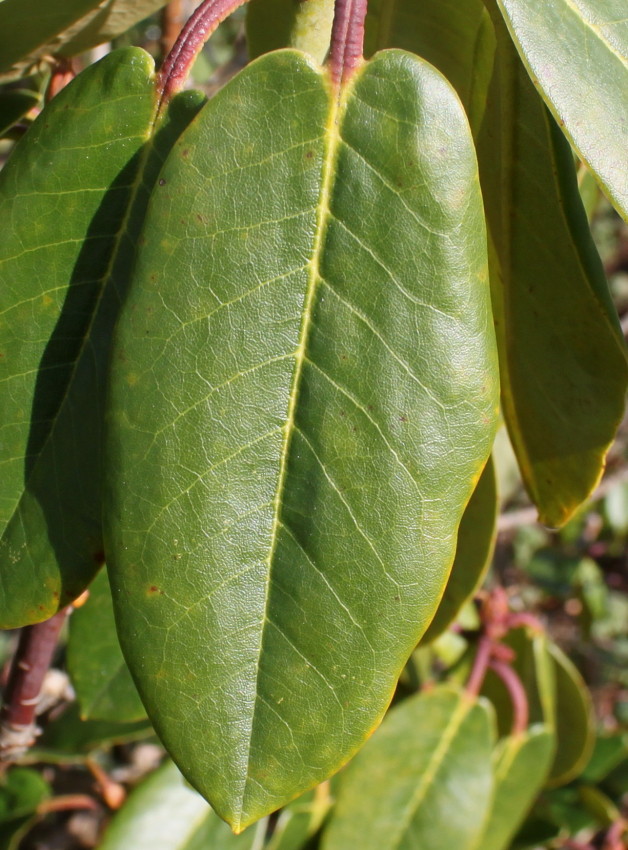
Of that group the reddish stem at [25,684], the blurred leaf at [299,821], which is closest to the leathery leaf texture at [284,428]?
the reddish stem at [25,684]

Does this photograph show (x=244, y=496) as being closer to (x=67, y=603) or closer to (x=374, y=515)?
(x=374, y=515)

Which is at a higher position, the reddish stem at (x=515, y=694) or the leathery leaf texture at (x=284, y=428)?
the leathery leaf texture at (x=284, y=428)

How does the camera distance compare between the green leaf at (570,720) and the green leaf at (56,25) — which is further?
the green leaf at (570,720)

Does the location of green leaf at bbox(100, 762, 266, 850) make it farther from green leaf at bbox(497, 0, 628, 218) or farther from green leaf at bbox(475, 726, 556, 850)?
green leaf at bbox(497, 0, 628, 218)

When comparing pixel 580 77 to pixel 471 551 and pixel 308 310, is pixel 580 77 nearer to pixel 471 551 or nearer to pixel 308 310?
pixel 308 310

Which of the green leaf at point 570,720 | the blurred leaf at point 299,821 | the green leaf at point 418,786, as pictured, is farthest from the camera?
the green leaf at point 570,720

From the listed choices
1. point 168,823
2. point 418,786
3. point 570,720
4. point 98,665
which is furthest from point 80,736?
point 570,720

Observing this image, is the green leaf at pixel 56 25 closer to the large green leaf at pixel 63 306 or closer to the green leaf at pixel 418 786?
the large green leaf at pixel 63 306
